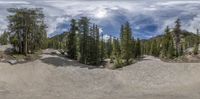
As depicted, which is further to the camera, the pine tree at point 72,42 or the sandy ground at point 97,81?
the pine tree at point 72,42

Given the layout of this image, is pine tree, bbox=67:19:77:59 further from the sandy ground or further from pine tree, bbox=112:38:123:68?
the sandy ground

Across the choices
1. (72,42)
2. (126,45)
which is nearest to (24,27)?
(72,42)

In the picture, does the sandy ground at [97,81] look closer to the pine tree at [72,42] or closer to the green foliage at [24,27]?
the green foliage at [24,27]

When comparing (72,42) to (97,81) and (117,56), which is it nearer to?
(117,56)

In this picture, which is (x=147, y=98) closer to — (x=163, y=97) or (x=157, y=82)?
(x=163, y=97)

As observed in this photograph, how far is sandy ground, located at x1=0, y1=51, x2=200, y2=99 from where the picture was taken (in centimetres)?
5028

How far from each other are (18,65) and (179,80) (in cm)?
2951

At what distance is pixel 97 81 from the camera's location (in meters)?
59.2

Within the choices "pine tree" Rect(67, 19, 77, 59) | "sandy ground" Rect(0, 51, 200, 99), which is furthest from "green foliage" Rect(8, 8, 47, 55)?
"sandy ground" Rect(0, 51, 200, 99)

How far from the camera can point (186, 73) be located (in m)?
63.0

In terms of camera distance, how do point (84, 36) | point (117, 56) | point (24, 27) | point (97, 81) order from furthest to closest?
1. point (117, 56)
2. point (84, 36)
3. point (24, 27)
4. point (97, 81)

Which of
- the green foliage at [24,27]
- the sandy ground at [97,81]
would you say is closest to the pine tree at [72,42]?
the green foliage at [24,27]

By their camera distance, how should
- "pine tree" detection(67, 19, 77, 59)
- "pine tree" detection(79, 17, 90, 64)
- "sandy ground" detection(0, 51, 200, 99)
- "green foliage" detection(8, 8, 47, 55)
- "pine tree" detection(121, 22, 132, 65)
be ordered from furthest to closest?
"pine tree" detection(67, 19, 77, 59), "pine tree" detection(79, 17, 90, 64), "pine tree" detection(121, 22, 132, 65), "green foliage" detection(8, 8, 47, 55), "sandy ground" detection(0, 51, 200, 99)

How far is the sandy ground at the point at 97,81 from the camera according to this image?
50281 mm
